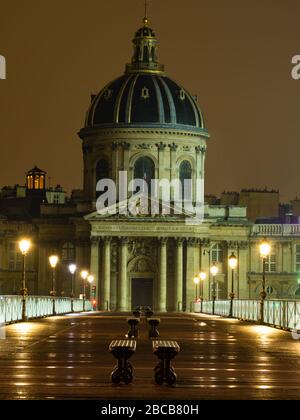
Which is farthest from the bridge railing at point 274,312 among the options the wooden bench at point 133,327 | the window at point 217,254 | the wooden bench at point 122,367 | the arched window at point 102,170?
the arched window at point 102,170

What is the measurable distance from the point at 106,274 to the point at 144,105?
806 inches

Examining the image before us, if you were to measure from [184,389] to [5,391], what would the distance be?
2.88 m

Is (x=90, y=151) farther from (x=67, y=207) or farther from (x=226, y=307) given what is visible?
(x=226, y=307)

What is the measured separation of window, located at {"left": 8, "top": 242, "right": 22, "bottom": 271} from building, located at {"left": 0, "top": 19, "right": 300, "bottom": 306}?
104 mm

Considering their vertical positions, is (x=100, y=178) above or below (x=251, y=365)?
above

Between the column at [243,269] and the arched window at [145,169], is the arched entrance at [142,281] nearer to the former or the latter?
the column at [243,269]

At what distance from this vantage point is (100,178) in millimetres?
145500

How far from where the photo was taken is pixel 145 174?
143625 millimetres

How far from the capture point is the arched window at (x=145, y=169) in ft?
471

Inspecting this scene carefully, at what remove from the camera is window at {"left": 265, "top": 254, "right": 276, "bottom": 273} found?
145 metres

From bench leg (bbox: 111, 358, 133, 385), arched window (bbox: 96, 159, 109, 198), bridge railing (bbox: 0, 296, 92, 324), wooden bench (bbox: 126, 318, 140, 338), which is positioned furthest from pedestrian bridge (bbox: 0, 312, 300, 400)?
arched window (bbox: 96, 159, 109, 198)
